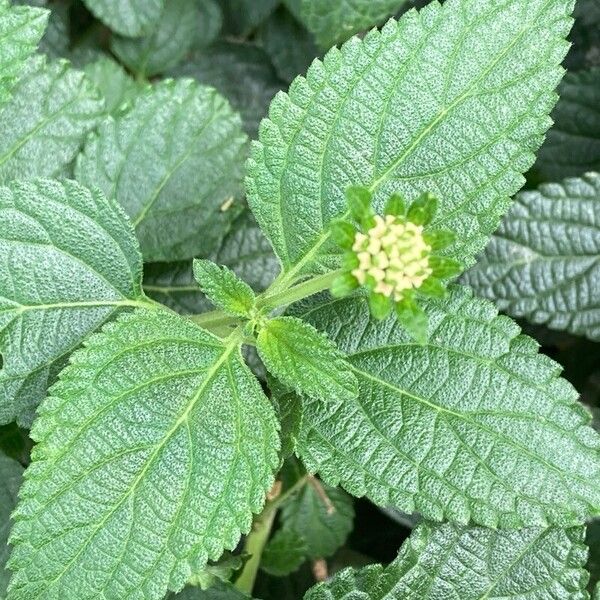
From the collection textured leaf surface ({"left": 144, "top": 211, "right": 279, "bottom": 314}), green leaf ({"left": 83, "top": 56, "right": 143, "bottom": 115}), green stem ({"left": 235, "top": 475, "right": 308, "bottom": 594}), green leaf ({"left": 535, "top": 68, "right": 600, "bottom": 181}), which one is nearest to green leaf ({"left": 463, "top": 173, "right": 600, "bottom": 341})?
green leaf ({"left": 535, "top": 68, "right": 600, "bottom": 181})

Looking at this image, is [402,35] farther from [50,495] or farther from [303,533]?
[303,533]

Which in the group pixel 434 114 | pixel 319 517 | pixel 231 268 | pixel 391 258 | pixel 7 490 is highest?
pixel 434 114

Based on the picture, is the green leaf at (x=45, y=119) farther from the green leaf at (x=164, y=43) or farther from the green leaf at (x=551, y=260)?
the green leaf at (x=551, y=260)

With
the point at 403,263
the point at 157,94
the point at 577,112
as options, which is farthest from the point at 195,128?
the point at 577,112

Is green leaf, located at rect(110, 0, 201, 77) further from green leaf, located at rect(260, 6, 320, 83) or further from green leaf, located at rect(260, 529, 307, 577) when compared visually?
green leaf, located at rect(260, 529, 307, 577)

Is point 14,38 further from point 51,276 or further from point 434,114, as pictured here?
point 434,114

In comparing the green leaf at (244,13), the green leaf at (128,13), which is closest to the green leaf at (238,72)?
the green leaf at (244,13)

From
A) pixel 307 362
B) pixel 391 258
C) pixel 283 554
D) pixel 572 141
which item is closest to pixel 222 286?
pixel 307 362
